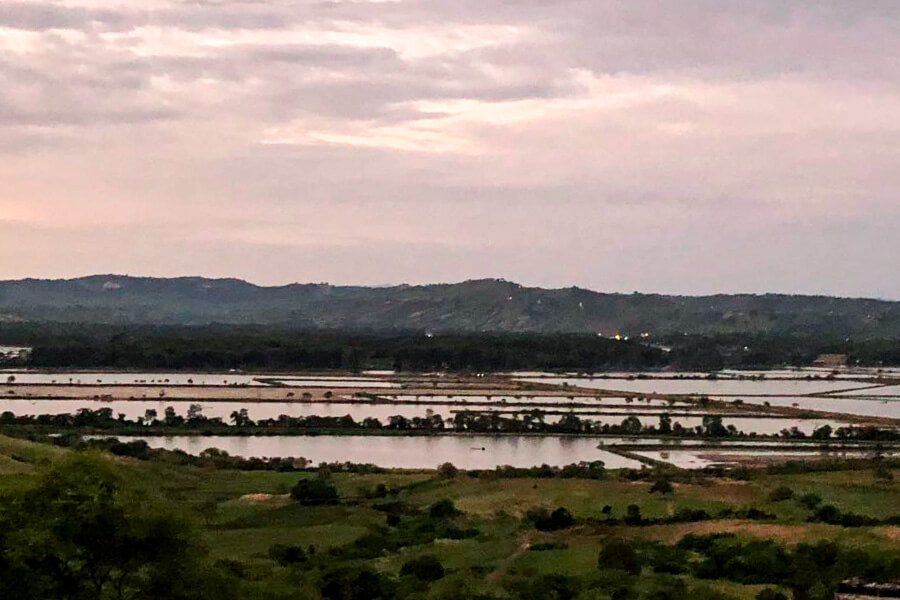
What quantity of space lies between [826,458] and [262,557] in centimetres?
2352

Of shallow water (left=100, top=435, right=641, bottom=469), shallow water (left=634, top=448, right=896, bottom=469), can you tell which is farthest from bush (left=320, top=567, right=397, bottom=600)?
shallow water (left=634, top=448, right=896, bottom=469)

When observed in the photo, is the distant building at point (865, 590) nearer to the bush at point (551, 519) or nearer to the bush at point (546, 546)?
→ the bush at point (546, 546)

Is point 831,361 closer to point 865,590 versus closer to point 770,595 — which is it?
point 770,595

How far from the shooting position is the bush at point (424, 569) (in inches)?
875

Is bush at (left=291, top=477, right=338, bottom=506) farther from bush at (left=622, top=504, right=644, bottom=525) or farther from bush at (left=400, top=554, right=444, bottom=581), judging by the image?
bush at (left=400, top=554, right=444, bottom=581)

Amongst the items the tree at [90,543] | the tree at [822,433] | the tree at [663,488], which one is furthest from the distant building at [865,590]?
the tree at [822,433]

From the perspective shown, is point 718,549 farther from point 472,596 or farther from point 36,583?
point 36,583

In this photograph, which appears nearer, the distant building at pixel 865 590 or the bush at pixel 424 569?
the distant building at pixel 865 590

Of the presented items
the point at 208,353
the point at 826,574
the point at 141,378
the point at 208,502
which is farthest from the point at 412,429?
the point at 208,353

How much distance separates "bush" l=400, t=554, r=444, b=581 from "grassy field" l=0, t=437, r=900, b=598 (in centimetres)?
31

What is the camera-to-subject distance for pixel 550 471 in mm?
36625

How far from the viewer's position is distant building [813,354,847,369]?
105 meters

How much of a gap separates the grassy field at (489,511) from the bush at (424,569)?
0.31 meters

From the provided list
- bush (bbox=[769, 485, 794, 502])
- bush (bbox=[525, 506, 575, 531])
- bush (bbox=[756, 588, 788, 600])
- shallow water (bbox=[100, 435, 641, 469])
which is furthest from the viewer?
shallow water (bbox=[100, 435, 641, 469])
